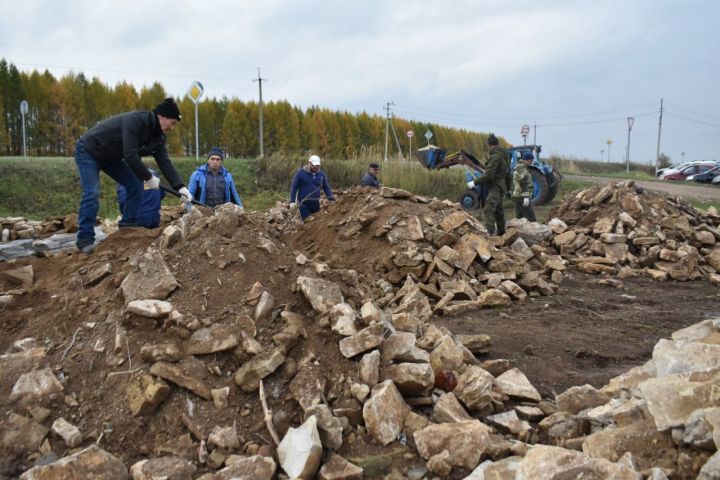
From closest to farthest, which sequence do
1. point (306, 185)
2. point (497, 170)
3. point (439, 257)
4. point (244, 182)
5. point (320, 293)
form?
point (320, 293) → point (439, 257) → point (306, 185) → point (497, 170) → point (244, 182)

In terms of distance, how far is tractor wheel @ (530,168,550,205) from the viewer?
13.3 metres

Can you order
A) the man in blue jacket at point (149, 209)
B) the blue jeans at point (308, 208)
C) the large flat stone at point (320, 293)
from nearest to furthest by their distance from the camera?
the large flat stone at point (320, 293)
the man in blue jacket at point (149, 209)
the blue jeans at point (308, 208)

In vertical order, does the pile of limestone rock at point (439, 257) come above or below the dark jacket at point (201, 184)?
below

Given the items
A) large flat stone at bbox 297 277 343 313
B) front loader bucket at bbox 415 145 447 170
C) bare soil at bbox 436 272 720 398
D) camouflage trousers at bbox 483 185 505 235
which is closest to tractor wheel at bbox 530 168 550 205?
front loader bucket at bbox 415 145 447 170

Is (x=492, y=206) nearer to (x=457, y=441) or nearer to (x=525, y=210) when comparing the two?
(x=525, y=210)

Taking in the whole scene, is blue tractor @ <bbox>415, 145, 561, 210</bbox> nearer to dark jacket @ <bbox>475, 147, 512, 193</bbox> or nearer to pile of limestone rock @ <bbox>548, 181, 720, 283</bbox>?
pile of limestone rock @ <bbox>548, 181, 720, 283</bbox>

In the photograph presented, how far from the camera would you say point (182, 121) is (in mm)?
25344

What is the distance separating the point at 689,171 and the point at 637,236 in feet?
66.9

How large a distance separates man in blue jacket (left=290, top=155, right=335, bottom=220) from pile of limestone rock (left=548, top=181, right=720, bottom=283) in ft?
12.5

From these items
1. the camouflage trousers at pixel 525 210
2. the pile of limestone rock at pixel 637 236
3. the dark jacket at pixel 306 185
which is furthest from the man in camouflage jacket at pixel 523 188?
the dark jacket at pixel 306 185

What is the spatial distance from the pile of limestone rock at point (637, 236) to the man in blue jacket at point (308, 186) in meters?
3.83

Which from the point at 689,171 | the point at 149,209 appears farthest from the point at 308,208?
the point at 689,171

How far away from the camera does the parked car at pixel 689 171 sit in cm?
2452

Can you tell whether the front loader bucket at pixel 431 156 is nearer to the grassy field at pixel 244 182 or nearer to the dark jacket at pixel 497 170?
the grassy field at pixel 244 182
